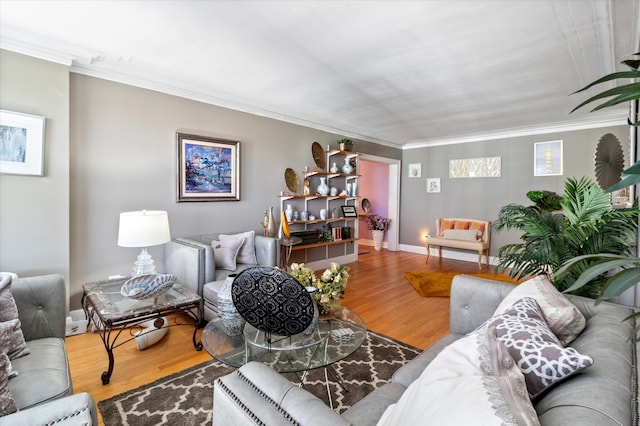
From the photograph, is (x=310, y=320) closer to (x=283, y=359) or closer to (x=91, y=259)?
(x=283, y=359)

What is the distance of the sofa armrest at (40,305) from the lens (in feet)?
6.06

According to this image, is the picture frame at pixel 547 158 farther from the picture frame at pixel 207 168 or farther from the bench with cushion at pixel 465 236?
the picture frame at pixel 207 168

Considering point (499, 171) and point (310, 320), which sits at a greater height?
point (499, 171)

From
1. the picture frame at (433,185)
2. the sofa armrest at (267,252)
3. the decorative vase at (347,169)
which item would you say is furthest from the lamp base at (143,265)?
the picture frame at (433,185)

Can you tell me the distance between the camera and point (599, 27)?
7.68 ft

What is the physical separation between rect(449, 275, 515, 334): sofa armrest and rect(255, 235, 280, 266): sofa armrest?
217cm

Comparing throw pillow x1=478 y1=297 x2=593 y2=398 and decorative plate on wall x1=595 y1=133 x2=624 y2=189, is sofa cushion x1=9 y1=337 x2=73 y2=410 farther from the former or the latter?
decorative plate on wall x1=595 y1=133 x2=624 y2=189

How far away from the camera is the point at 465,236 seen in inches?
231

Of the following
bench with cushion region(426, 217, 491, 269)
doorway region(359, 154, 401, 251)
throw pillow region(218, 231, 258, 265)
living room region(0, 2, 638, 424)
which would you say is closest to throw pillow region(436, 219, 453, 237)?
bench with cushion region(426, 217, 491, 269)

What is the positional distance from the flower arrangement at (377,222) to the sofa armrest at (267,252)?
4.08 m

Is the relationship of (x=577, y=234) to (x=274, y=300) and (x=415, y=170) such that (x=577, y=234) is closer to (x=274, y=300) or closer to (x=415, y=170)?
(x=274, y=300)

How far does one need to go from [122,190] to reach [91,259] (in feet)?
2.39

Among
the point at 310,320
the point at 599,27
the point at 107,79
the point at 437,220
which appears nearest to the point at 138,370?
the point at 310,320

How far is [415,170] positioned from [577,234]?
5025mm
